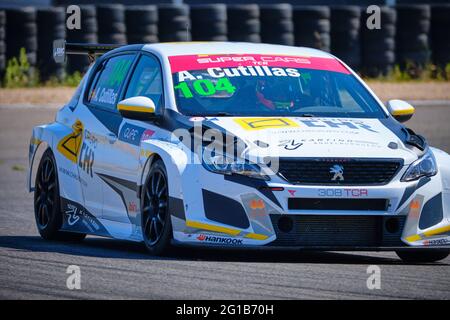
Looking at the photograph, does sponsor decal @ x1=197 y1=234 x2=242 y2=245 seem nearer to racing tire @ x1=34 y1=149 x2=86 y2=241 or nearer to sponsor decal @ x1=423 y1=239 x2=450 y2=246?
sponsor decal @ x1=423 y1=239 x2=450 y2=246

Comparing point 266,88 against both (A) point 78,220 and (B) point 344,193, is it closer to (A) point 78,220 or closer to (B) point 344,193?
(B) point 344,193

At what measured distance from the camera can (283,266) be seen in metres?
8.18

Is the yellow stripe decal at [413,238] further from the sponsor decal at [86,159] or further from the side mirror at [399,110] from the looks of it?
the sponsor decal at [86,159]

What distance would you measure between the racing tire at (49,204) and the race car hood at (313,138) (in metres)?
2.15

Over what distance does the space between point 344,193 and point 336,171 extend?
0.15 metres

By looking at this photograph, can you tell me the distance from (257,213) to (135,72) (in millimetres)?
2175

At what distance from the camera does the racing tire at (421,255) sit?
29.3ft

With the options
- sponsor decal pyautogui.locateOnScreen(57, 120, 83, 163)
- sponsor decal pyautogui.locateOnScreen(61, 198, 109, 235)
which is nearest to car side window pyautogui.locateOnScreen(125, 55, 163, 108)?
sponsor decal pyautogui.locateOnScreen(57, 120, 83, 163)

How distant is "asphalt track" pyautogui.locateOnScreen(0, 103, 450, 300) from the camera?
22.9 ft

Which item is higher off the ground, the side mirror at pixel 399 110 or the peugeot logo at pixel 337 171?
the side mirror at pixel 399 110

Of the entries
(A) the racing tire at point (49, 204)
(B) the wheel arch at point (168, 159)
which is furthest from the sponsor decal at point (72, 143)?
(B) the wheel arch at point (168, 159)

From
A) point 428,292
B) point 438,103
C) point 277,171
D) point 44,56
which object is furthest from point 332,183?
point 44,56

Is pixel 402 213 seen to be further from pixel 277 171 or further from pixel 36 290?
pixel 36 290

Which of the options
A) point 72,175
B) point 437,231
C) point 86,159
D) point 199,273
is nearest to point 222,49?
point 86,159
